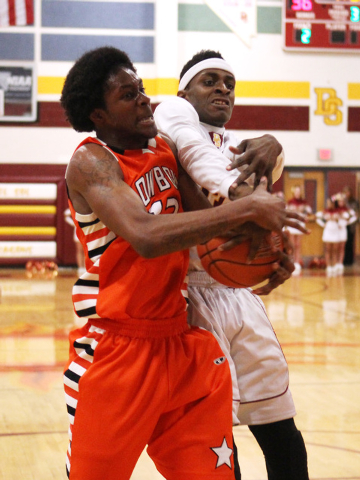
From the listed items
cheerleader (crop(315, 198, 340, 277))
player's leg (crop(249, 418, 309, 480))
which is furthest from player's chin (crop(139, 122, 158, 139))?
cheerleader (crop(315, 198, 340, 277))

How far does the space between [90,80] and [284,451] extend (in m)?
1.48

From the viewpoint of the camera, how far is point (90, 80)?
2047 millimetres

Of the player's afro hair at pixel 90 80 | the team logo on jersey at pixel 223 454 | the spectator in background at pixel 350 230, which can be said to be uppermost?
the player's afro hair at pixel 90 80

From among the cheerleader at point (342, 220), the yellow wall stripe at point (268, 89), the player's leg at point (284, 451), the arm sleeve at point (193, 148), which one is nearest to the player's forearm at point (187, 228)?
the arm sleeve at point (193, 148)

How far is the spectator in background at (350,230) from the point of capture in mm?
14950

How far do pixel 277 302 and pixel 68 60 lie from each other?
25.3 feet

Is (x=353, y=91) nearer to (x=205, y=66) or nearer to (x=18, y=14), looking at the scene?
(x=18, y=14)

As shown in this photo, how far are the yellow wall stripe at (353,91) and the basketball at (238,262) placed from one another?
13699 mm

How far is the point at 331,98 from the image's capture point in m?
14.8

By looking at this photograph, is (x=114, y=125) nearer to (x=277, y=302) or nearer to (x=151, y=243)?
(x=151, y=243)

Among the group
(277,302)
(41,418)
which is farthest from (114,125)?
(277,302)

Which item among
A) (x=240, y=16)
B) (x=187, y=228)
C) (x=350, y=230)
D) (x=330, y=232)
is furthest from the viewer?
(x=350, y=230)

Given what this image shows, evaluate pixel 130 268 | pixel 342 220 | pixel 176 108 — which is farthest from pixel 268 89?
pixel 130 268

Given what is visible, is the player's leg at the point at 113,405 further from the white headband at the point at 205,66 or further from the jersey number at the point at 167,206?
the white headband at the point at 205,66
